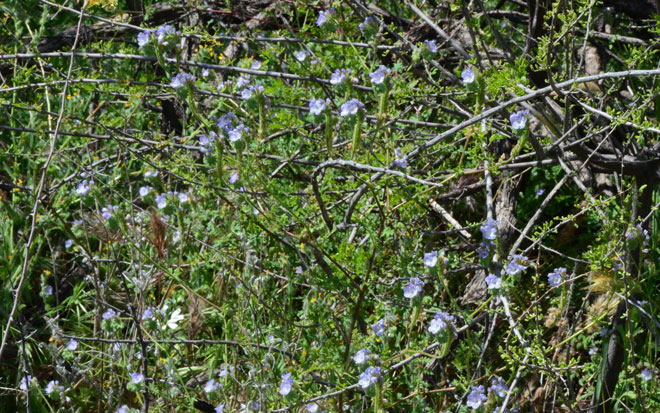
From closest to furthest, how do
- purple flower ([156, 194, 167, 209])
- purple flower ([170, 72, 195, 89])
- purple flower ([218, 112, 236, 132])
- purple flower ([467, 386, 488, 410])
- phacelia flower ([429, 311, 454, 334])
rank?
1. phacelia flower ([429, 311, 454, 334])
2. purple flower ([467, 386, 488, 410])
3. purple flower ([170, 72, 195, 89])
4. purple flower ([218, 112, 236, 132])
5. purple flower ([156, 194, 167, 209])

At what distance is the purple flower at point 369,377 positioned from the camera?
6.20 feet

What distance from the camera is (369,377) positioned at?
190 centimetres

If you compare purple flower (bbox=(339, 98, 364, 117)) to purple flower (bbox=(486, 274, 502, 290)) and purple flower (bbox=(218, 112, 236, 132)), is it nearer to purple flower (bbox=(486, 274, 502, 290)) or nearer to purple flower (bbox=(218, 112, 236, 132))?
purple flower (bbox=(218, 112, 236, 132))

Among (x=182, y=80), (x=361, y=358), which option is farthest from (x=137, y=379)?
(x=182, y=80)

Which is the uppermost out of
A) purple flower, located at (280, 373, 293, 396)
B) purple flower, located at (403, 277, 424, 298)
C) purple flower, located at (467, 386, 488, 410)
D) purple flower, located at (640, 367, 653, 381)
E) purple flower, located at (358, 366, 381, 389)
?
purple flower, located at (403, 277, 424, 298)

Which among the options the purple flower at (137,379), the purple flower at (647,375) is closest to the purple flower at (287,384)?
the purple flower at (137,379)

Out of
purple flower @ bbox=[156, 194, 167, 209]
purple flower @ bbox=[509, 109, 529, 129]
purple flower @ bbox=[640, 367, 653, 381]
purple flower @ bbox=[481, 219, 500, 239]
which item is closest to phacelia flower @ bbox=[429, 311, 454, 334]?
purple flower @ bbox=[481, 219, 500, 239]

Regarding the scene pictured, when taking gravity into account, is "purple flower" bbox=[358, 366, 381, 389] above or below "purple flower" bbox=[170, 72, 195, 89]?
below

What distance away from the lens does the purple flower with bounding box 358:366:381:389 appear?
6.20ft

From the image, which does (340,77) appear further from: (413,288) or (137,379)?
(137,379)

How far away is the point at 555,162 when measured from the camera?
2.33 meters

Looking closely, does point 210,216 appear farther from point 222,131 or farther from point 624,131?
point 624,131

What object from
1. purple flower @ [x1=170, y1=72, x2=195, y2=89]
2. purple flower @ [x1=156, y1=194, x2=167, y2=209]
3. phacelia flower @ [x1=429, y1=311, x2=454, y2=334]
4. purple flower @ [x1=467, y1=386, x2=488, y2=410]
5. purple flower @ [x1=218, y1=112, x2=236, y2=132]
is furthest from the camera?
purple flower @ [x1=156, y1=194, x2=167, y2=209]

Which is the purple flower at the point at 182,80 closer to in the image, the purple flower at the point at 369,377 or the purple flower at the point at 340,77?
the purple flower at the point at 340,77
